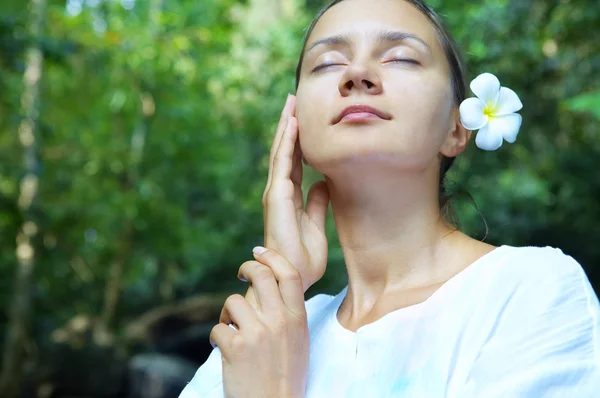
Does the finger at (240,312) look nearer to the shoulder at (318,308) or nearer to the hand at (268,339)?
the hand at (268,339)

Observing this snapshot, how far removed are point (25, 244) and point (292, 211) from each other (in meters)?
6.21

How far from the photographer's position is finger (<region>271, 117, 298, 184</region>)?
1.46 meters

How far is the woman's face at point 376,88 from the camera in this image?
50.9 inches

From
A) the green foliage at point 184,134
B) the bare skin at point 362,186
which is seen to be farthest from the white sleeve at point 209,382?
the green foliage at point 184,134

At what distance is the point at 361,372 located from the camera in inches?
48.2

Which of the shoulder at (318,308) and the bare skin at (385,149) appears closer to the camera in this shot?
the bare skin at (385,149)

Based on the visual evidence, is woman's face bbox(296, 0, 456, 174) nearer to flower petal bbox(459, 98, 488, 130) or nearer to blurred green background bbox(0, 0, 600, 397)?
flower petal bbox(459, 98, 488, 130)

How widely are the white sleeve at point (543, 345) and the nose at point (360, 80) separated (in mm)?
463

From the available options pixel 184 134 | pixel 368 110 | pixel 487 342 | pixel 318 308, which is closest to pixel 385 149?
pixel 368 110

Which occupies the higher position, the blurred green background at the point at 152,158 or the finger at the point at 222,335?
the blurred green background at the point at 152,158

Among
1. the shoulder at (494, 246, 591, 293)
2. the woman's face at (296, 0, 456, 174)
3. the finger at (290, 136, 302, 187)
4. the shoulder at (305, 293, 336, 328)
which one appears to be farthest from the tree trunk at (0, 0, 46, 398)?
the shoulder at (494, 246, 591, 293)

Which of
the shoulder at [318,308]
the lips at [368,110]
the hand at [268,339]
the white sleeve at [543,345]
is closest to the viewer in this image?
the white sleeve at [543,345]

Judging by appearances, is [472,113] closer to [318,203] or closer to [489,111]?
[489,111]

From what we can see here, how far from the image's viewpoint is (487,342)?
1111 mm
